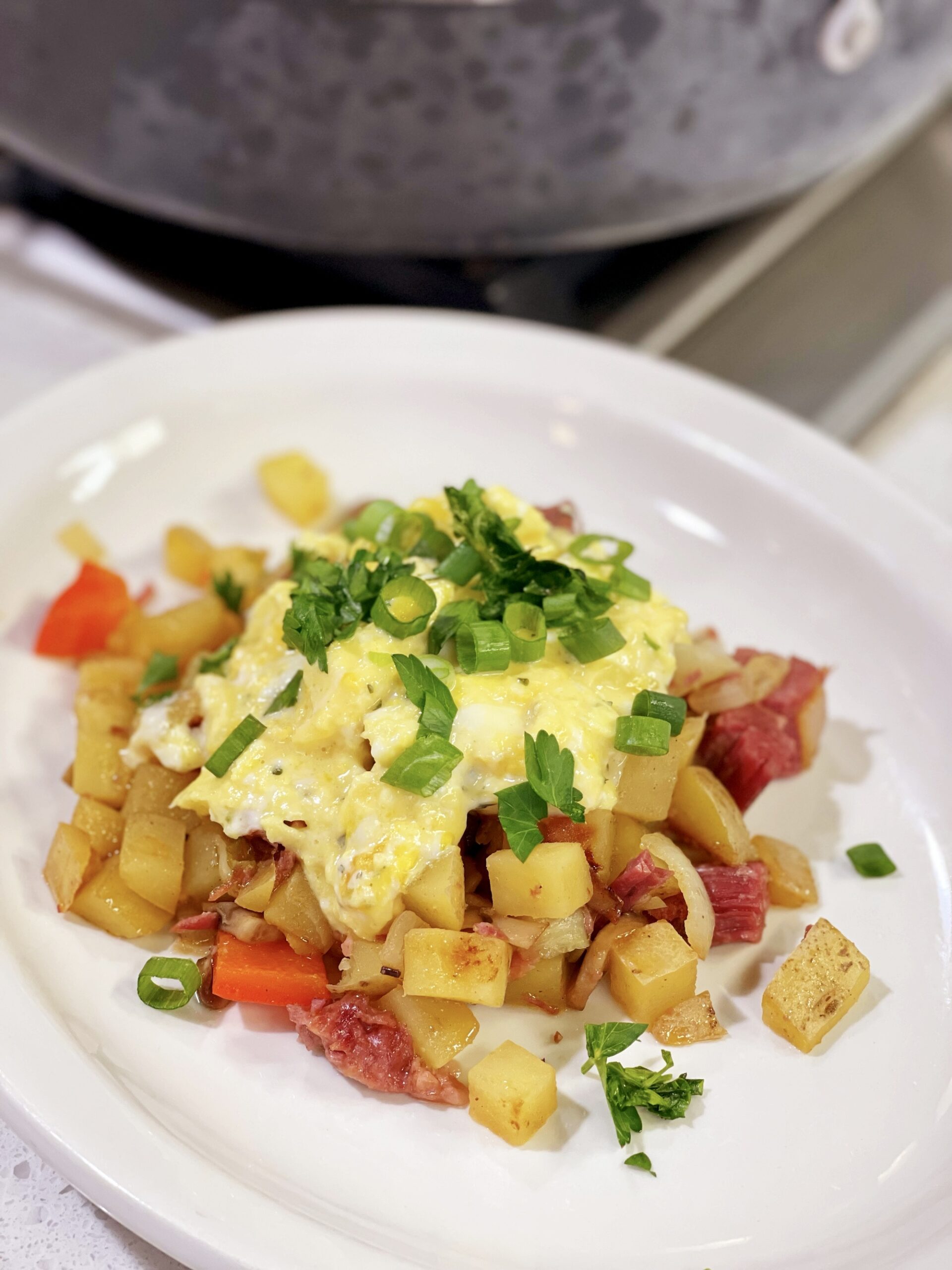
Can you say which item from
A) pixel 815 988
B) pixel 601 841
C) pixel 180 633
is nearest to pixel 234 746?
pixel 180 633

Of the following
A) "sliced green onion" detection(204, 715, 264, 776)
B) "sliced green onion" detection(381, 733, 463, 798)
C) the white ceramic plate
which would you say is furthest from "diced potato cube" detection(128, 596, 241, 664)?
"sliced green onion" detection(381, 733, 463, 798)

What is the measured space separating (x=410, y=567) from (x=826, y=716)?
849mm

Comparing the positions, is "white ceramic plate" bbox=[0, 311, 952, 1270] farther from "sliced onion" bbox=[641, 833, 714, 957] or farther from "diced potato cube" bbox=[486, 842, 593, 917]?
"diced potato cube" bbox=[486, 842, 593, 917]

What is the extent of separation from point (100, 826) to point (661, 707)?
908 millimetres

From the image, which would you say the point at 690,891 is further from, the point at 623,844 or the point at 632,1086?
the point at 632,1086

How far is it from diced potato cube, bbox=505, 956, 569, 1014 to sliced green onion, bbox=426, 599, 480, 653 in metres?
0.50

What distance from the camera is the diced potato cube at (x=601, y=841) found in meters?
1.76

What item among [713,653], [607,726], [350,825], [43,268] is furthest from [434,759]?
[43,268]

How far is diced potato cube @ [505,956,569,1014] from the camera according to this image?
1.74 meters

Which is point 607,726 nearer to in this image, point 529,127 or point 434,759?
point 434,759

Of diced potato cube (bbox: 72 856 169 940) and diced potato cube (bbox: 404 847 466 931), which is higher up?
diced potato cube (bbox: 404 847 466 931)

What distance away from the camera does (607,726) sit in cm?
180

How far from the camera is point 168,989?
173 centimetres

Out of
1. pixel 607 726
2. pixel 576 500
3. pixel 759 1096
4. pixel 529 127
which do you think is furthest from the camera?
pixel 576 500
